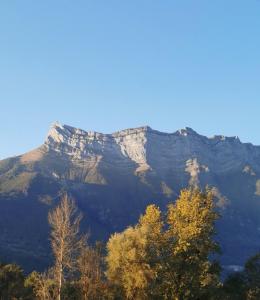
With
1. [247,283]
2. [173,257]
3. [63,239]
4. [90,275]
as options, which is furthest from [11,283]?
[173,257]

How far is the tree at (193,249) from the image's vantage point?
64.1 meters

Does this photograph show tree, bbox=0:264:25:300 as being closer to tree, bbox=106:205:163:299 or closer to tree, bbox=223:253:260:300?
tree, bbox=106:205:163:299

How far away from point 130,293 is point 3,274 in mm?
54904

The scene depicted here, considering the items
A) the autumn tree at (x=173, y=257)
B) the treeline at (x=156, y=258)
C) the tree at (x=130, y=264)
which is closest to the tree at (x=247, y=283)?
the treeline at (x=156, y=258)

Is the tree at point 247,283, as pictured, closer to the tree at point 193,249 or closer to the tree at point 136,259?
the tree at point 193,249

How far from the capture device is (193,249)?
6475cm

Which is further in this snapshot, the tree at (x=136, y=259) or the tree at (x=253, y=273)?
the tree at (x=253, y=273)

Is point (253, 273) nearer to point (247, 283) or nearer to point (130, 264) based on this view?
point (247, 283)

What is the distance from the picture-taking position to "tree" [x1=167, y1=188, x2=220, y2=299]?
64.1 metres

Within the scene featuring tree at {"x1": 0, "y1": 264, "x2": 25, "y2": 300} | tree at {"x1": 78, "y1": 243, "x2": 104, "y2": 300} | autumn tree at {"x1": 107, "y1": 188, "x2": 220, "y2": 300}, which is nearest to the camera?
tree at {"x1": 78, "y1": 243, "x2": 104, "y2": 300}

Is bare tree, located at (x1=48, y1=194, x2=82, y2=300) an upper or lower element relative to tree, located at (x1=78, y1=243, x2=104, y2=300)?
upper

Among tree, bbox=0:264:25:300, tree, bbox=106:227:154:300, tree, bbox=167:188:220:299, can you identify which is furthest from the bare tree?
tree, bbox=0:264:25:300

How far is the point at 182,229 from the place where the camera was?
6494cm

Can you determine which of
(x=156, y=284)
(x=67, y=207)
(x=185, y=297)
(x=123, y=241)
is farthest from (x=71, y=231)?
(x=185, y=297)
